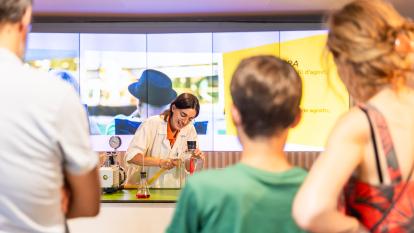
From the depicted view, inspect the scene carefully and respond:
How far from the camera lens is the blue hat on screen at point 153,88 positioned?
5629 millimetres

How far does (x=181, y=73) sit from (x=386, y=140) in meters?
4.71

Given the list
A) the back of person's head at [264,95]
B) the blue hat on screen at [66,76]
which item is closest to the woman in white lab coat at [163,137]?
the back of person's head at [264,95]

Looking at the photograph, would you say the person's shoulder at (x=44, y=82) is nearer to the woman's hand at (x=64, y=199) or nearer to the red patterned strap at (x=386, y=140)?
the woman's hand at (x=64, y=199)

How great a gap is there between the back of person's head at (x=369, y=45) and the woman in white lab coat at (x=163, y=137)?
2240mm

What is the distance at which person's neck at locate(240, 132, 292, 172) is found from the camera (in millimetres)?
1062

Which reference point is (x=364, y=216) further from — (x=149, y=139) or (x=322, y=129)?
(x=322, y=129)

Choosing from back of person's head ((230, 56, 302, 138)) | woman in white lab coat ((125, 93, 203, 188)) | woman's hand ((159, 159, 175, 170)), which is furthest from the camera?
woman in white lab coat ((125, 93, 203, 188))

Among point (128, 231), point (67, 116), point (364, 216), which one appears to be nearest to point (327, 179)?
point (364, 216)

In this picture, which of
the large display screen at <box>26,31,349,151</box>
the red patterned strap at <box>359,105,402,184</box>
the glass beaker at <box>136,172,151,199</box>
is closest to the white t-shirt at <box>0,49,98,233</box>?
the red patterned strap at <box>359,105,402,184</box>

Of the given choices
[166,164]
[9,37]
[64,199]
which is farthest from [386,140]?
[166,164]

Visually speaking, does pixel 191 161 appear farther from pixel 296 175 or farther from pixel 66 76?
pixel 66 76

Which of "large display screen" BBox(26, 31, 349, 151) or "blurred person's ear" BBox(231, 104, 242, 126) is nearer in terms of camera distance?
"blurred person's ear" BBox(231, 104, 242, 126)

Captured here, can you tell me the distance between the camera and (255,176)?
1.04 metres

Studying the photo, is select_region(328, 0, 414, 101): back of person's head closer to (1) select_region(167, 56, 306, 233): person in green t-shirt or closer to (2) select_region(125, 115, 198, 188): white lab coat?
(1) select_region(167, 56, 306, 233): person in green t-shirt
